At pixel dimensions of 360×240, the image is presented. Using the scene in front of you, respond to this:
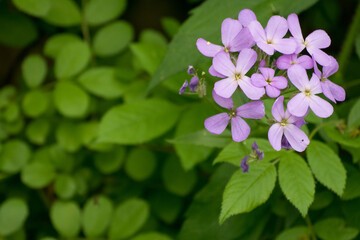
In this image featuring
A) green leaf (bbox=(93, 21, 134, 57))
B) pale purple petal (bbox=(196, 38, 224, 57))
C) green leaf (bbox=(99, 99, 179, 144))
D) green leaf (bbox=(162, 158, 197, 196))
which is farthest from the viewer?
green leaf (bbox=(93, 21, 134, 57))

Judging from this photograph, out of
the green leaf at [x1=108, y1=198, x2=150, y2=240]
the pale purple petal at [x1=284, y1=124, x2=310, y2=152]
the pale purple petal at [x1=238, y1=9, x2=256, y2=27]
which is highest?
the pale purple petal at [x1=238, y1=9, x2=256, y2=27]

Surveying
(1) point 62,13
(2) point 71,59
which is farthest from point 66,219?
(1) point 62,13

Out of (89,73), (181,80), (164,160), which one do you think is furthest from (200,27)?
(164,160)

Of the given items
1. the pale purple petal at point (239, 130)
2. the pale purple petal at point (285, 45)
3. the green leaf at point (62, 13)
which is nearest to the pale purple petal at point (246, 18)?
the pale purple petal at point (285, 45)

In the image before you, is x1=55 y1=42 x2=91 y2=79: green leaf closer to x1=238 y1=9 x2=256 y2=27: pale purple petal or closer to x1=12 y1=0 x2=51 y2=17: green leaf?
x1=12 y1=0 x2=51 y2=17: green leaf

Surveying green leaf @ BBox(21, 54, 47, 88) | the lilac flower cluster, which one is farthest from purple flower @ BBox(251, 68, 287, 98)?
→ green leaf @ BBox(21, 54, 47, 88)

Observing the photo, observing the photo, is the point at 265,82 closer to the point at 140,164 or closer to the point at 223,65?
the point at 223,65

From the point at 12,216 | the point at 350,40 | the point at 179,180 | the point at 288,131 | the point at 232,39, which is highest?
the point at 232,39
